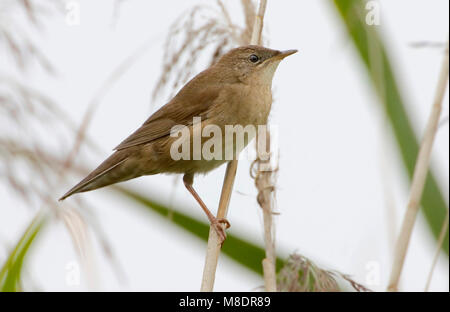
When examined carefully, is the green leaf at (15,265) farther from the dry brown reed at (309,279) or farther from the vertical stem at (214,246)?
the dry brown reed at (309,279)

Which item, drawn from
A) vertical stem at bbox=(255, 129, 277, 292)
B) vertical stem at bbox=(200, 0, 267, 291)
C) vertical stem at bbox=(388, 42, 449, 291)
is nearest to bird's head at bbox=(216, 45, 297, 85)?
vertical stem at bbox=(200, 0, 267, 291)

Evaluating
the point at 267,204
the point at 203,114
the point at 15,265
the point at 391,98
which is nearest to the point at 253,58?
the point at 203,114

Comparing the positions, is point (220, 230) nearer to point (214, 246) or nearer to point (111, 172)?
point (214, 246)

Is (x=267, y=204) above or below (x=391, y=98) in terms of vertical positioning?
below

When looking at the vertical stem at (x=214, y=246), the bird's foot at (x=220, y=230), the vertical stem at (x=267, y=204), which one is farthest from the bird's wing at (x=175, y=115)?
the bird's foot at (x=220, y=230)

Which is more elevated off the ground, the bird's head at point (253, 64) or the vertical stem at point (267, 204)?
the bird's head at point (253, 64)

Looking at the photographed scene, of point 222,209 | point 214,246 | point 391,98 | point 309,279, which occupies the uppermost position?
point 391,98
